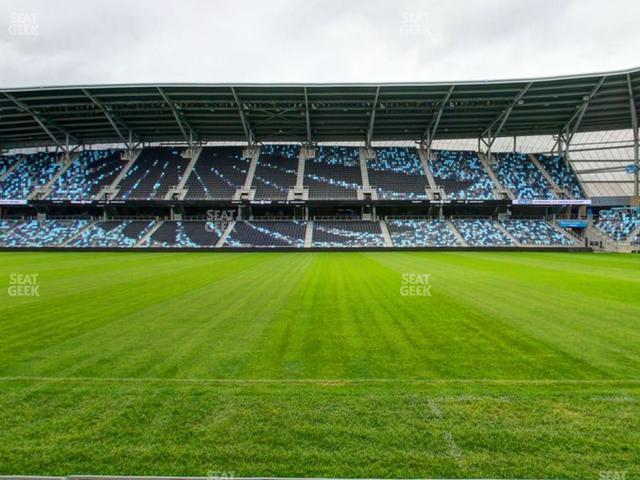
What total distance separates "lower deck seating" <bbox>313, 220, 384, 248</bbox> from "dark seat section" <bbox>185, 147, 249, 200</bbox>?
11838 mm

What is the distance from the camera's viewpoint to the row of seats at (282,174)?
50.8 m

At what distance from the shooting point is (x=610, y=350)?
7500 mm

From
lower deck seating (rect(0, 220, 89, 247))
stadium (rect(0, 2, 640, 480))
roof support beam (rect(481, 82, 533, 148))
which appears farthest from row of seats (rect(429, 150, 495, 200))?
lower deck seating (rect(0, 220, 89, 247))

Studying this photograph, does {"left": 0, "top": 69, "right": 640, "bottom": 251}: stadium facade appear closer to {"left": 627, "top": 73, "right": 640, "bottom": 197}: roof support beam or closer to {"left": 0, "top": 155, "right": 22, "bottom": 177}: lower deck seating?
{"left": 0, "top": 155, "right": 22, "bottom": 177}: lower deck seating

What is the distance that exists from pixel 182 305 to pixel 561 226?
50935 mm

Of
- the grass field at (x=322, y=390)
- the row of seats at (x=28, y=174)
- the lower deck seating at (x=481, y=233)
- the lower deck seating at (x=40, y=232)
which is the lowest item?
the grass field at (x=322, y=390)

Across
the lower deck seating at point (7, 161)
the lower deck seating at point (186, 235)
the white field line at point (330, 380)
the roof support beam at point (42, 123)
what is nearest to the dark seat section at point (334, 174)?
the lower deck seating at point (186, 235)

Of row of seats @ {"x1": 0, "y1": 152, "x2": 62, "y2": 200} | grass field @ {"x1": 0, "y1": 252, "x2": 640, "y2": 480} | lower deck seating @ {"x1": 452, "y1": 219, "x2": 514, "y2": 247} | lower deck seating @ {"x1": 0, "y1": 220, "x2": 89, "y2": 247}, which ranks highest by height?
row of seats @ {"x1": 0, "y1": 152, "x2": 62, "y2": 200}

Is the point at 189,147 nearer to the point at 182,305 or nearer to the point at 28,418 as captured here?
the point at 182,305

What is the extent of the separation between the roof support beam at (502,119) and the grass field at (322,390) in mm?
38432

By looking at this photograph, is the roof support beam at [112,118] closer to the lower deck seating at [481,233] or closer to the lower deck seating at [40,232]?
the lower deck seating at [40,232]

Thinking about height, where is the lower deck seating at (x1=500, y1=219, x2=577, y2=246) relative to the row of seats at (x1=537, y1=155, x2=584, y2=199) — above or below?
below

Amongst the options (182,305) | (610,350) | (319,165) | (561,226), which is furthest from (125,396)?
(561,226)

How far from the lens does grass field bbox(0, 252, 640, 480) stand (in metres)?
3.97
